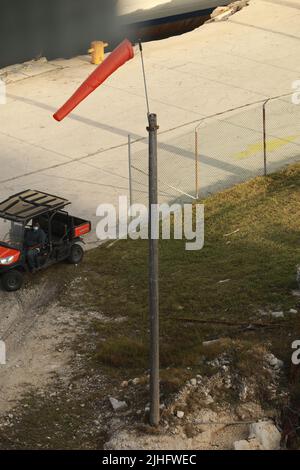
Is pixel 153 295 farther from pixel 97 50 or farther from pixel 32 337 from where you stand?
pixel 97 50

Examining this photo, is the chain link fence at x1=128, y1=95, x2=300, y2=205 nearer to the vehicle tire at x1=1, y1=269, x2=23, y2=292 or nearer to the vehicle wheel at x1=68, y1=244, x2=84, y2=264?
the vehicle wheel at x1=68, y1=244, x2=84, y2=264

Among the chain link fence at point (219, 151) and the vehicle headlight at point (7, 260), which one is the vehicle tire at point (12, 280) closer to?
the vehicle headlight at point (7, 260)

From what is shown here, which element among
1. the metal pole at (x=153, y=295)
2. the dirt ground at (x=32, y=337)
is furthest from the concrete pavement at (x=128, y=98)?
the metal pole at (x=153, y=295)

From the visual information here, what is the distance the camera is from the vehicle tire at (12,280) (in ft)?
60.8

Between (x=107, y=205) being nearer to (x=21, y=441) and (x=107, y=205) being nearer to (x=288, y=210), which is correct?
(x=288, y=210)

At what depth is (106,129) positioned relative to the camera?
84.7 feet

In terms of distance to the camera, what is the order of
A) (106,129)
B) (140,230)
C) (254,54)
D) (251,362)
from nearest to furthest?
(251,362), (140,230), (106,129), (254,54)

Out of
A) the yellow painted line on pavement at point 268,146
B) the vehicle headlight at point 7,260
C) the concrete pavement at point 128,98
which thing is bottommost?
the yellow painted line on pavement at point 268,146

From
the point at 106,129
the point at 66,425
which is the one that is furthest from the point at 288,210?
the point at 66,425

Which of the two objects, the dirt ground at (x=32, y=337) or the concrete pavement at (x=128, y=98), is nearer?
the dirt ground at (x=32, y=337)

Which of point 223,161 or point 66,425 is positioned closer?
point 66,425

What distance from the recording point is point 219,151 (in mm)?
24344

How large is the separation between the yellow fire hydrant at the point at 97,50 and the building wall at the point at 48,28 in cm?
119
